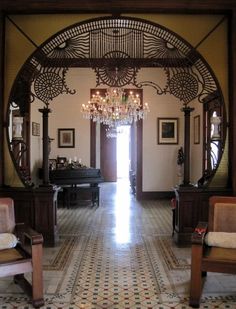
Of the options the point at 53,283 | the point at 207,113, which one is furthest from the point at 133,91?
the point at 53,283

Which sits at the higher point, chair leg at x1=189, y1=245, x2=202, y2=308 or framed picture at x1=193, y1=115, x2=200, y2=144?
framed picture at x1=193, y1=115, x2=200, y2=144

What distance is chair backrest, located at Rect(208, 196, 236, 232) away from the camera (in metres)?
3.59

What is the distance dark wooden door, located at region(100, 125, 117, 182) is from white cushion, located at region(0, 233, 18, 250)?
34.6 feet

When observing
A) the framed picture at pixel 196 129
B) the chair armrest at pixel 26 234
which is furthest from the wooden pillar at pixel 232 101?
the framed picture at pixel 196 129

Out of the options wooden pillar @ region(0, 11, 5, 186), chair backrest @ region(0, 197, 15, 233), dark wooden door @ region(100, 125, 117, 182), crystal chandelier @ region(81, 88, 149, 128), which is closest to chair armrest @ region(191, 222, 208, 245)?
chair backrest @ region(0, 197, 15, 233)

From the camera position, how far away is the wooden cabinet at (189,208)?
15.8 feet

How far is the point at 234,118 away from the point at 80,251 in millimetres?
2578

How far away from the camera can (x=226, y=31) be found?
4750 millimetres

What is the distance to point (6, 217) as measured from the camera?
3559mm

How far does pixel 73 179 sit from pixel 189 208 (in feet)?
12.8

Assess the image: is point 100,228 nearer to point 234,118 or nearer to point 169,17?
point 234,118

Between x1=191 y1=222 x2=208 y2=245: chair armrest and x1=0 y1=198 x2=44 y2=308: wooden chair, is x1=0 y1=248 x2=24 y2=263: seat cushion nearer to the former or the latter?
x1=0 y1=198 x2=44 y2=308: wooden chair

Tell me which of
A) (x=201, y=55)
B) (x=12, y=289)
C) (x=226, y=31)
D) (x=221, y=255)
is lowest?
(x=12, y=289)

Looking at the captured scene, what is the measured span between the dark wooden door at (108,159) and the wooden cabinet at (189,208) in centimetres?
915
